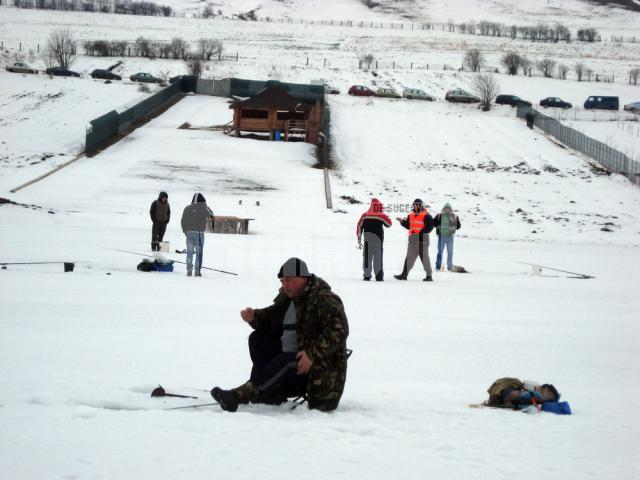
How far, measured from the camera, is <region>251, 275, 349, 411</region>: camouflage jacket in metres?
5.98

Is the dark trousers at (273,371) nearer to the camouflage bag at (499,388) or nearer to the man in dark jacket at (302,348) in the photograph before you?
the man in dark jacket at (302,348)

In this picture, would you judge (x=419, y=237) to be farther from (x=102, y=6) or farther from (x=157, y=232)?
(x=102, y=6)

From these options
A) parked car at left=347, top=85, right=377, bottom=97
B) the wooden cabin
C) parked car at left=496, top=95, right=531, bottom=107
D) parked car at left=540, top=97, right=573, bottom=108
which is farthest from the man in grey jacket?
parked car at left=540, top=97, right=573, bottom=108

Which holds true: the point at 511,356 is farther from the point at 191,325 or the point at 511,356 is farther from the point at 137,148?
the point at 137,148

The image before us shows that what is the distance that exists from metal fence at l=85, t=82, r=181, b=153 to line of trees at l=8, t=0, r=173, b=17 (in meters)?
110

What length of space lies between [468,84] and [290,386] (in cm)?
8668

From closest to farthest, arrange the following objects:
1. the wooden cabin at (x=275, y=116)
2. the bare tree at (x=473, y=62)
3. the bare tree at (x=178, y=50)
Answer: the wooden cabin at (x=275, y=116) → the bare tree at (x=178, y=50) → the bare tree at (x=473, y=62)

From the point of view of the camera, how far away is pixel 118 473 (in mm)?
4281

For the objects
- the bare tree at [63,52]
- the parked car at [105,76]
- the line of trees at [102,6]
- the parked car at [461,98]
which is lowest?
the parked car at [461,98]

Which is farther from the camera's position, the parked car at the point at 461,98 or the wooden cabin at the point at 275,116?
the parked car at the point at 461,98

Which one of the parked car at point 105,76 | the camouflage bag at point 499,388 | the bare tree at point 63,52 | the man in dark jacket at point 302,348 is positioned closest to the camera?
the man in dark jacket at point 302,348

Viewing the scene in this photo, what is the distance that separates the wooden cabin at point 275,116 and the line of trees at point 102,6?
4857 inches

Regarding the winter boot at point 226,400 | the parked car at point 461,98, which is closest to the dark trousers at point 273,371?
the winter boot at point 226,400

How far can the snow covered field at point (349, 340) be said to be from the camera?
4.93 meters
